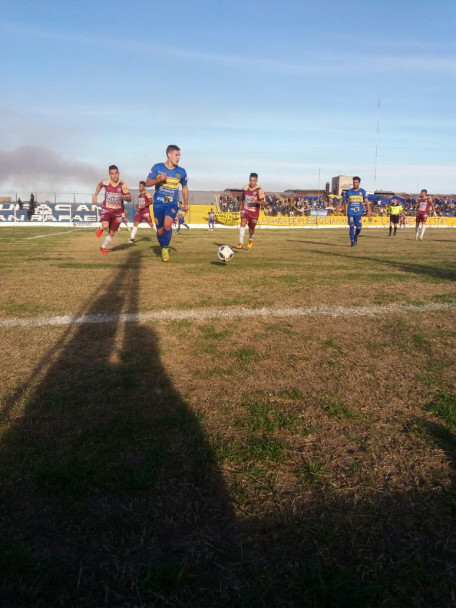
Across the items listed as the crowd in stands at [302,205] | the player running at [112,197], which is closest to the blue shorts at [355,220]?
the player running at [112,197]

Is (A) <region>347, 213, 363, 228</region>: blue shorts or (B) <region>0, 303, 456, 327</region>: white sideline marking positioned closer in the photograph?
(B) <region>0, 303, 456, 327</region>: white sideline marking

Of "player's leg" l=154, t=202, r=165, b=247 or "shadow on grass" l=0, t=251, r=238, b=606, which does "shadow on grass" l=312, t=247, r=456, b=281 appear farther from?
"shadow on grass" l=0, t=251, r=238, b=606

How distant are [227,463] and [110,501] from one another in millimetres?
584

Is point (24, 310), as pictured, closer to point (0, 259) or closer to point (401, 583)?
point (401, 583)

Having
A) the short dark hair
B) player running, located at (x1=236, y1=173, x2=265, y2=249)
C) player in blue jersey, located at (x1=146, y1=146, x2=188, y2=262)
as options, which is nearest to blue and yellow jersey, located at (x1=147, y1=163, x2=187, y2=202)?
player in blue jersey, located at (x1=146, y1=146, x2=188, y2=262)

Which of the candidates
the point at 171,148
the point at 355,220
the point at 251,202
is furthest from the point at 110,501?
the point at 355,220

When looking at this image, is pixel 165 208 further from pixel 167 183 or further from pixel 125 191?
pixel 125 191

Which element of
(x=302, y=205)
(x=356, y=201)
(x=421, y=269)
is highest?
(x=302, y=205)

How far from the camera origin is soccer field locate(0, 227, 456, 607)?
145 centimetres

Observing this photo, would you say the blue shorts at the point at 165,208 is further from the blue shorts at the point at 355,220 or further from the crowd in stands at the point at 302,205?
the crowd in stands at the point at 302,205

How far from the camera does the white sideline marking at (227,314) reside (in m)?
4.80

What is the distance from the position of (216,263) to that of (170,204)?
1865 millimetres

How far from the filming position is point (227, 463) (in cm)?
209

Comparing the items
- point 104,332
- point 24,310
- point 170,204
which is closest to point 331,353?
point 104,332
